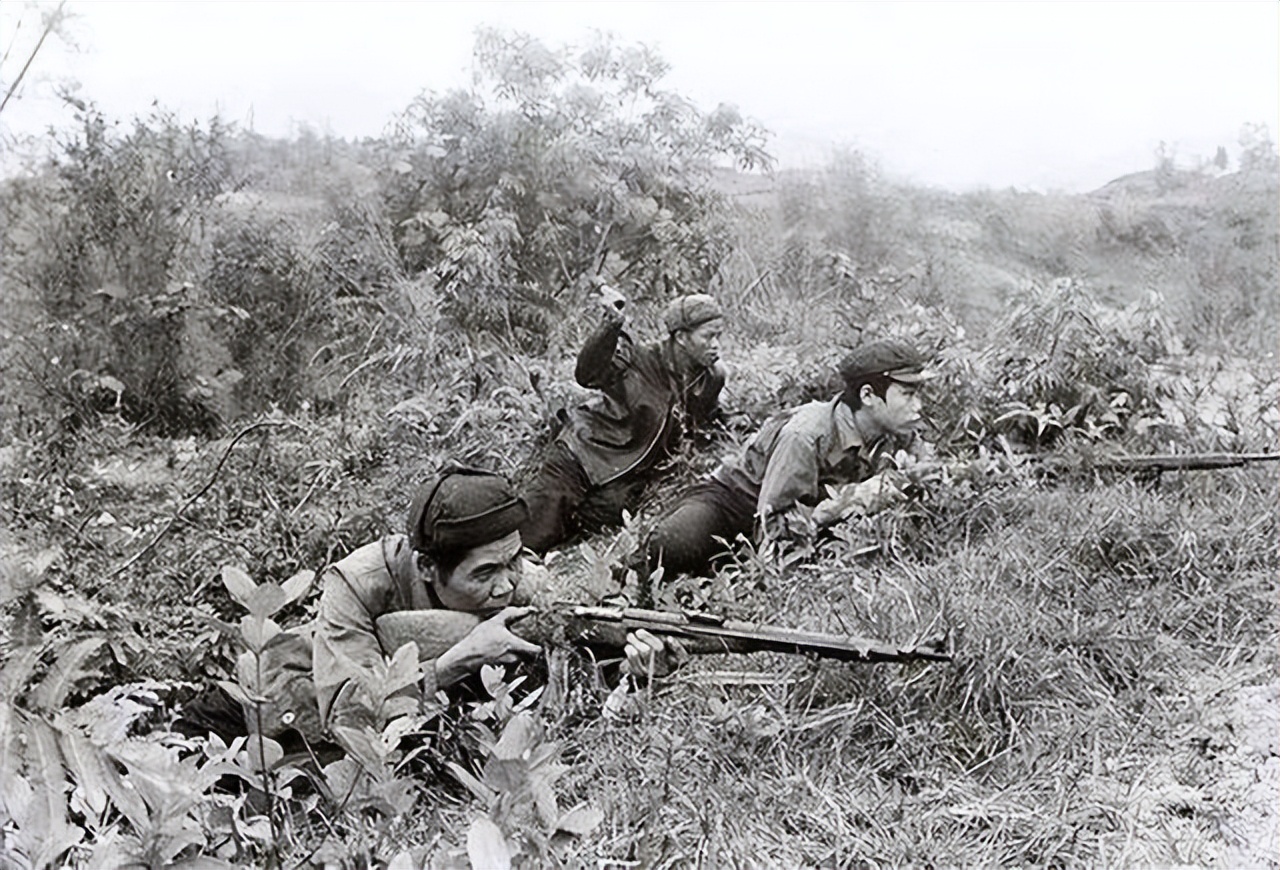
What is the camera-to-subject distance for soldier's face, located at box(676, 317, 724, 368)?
202cm

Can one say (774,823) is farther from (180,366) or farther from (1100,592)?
(180,366)

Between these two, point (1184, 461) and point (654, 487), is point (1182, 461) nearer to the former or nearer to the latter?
point (1184, 461)

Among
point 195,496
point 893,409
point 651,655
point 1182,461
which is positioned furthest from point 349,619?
point 1182,461

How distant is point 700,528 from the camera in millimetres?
2047

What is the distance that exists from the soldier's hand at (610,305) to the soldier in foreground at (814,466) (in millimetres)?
323

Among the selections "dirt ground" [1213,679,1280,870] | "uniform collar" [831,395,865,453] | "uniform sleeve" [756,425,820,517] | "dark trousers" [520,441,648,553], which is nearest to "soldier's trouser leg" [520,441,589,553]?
"dark trousers" [520,441,648,553]

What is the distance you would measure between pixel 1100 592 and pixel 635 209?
1.01 m

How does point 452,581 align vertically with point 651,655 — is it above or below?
above

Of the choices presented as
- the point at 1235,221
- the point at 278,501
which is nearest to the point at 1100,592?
the point at 1235,221

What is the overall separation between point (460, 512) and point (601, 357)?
1.38 ft

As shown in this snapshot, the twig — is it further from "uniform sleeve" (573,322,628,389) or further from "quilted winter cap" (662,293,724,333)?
"quilted winter cap" (662,293,724,333)

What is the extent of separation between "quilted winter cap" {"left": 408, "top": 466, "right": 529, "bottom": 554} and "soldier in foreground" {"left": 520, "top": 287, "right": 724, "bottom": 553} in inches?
6.9

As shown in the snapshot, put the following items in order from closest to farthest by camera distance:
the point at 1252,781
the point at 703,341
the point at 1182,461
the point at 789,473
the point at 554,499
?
the point at 1252,781
the point at 554,499
the point at 703,341
the point at 789,473
the point at 1182,461

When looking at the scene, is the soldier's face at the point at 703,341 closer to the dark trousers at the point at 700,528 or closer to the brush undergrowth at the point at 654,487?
the brush undergrowth at the point at 654,487
